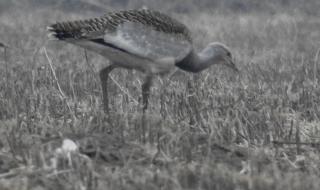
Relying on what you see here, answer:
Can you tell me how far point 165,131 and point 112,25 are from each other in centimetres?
137

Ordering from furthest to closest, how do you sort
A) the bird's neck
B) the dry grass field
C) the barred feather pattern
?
the bird's neck
the barred feather pattern
the dry grass field

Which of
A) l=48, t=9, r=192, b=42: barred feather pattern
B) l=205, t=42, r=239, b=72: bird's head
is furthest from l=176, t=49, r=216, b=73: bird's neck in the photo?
l=48, t=9, r=192, b=42: barred feather pattern

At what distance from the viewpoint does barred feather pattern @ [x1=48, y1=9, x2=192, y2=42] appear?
5676 mm

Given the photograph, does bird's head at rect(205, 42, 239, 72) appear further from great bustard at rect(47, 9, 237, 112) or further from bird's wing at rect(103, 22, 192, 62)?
bird's wing at rect(103, 22, 192, 62)

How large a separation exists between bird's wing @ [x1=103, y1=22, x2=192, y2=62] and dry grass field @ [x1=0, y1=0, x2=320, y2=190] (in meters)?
0.40

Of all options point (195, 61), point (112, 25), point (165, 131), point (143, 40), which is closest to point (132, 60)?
point (143, 40)

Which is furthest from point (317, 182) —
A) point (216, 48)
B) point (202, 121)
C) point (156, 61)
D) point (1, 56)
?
point (1, 56)

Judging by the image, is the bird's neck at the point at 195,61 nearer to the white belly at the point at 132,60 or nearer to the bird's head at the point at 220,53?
the bird's head at the point at 220,53

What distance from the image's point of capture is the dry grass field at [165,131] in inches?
147

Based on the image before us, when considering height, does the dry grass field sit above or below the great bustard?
below

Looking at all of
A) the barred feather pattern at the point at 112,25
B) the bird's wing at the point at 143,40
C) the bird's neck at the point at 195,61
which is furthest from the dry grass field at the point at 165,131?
the barred feather pattern at the point at 112,25

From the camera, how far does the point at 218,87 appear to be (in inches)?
279

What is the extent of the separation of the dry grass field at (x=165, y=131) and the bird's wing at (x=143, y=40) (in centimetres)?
40

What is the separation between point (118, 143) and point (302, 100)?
239 centimetres
